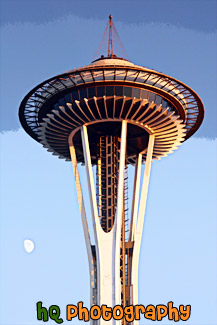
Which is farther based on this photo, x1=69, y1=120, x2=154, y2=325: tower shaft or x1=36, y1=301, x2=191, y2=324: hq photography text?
x1=69, y1=120, x2=154, y2=325: tower shaft

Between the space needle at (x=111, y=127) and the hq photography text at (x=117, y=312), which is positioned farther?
the space needle at (x=111, y=127)

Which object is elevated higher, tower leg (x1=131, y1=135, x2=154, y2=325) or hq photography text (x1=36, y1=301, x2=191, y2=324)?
tower leg (x1=131, y1=135, x2=154, y2=325)

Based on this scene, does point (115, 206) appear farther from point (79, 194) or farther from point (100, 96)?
point (100, 96)

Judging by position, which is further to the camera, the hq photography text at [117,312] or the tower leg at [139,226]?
the tower leg at [139,226]

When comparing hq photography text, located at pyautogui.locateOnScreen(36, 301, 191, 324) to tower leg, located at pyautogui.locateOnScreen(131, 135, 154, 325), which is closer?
hq photography text, located at pyautogui.locateOnScreen(36, 301, 191, 324)

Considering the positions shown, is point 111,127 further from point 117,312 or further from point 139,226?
point 117,312

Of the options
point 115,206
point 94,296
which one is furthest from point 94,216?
point 94,296

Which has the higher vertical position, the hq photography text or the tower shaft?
the tower shaft

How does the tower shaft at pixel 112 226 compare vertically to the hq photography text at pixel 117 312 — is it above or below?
above

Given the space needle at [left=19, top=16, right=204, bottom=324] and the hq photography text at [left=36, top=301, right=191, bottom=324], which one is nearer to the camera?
the hq photography text at [left=36, top=301, right=191, bottom=324]

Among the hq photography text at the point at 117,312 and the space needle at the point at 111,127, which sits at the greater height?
the space needle at the point at 111,127
